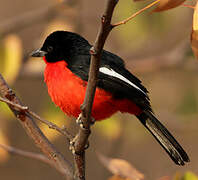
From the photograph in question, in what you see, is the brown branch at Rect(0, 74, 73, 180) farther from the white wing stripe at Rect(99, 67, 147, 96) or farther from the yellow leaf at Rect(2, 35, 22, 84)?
the yellow leaf at Rect(2, 35, 22, 84)

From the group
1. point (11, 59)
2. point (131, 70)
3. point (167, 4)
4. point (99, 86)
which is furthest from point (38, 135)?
point (131, 70)

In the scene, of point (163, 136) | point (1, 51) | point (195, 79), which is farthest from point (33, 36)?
point (163, 136)

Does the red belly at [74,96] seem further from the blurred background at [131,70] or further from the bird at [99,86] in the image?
the blurred background at [131,70]

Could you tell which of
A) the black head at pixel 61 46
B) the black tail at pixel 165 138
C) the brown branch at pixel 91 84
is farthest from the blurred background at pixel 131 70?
the brown branch at pixel 91 84

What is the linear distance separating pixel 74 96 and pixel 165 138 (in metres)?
0.83

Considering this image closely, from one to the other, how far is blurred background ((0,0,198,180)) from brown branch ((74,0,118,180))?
1679 millimetres

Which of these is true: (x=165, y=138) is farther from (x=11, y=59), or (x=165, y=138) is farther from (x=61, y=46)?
(x=11, y=59)

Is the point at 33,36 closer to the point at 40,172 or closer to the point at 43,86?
the point at 43,86

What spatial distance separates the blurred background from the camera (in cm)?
496

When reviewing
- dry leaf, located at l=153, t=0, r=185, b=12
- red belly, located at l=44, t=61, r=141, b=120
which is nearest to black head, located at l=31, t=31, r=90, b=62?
red belly, located at l=44, t=61, r=141, b=120

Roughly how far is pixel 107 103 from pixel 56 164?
0.64 m

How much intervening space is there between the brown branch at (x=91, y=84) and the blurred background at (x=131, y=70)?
1.68m

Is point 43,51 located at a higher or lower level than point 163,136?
higher

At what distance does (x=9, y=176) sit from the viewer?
620 cm
